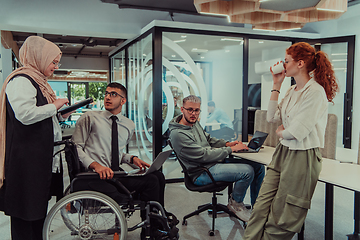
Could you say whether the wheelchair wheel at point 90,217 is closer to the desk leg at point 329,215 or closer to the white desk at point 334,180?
the white desk at point 334,180

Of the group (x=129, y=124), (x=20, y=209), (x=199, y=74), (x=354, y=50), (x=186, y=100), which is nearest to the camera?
(x=20, y=209)

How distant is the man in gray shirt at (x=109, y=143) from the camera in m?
2.29

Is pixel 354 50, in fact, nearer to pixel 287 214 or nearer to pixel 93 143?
pixel 287 214

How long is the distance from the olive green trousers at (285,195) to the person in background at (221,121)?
107 inches

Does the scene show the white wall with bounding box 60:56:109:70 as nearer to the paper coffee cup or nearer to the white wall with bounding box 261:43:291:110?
the white wall with bounding box 261:43:291:110

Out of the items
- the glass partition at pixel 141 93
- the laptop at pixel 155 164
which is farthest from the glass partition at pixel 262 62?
the laptop at pixel 155 164

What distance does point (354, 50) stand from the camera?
547 cm

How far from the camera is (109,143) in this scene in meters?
2.46

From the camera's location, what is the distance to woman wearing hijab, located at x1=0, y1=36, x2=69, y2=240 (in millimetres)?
1857

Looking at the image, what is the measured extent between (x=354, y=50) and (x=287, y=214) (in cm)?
481

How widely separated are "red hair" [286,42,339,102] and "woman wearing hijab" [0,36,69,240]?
1697mm

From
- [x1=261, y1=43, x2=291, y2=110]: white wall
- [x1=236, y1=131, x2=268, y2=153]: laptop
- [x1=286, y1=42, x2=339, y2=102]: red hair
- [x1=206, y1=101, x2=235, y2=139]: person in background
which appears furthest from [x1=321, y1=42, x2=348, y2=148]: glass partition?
[x1=286, y1=42, x2=339, y2=102]: red hair

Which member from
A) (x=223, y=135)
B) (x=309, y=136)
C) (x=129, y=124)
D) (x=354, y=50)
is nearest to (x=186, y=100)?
(x=129, y=124)

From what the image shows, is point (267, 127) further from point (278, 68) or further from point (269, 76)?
point (269, 76)
